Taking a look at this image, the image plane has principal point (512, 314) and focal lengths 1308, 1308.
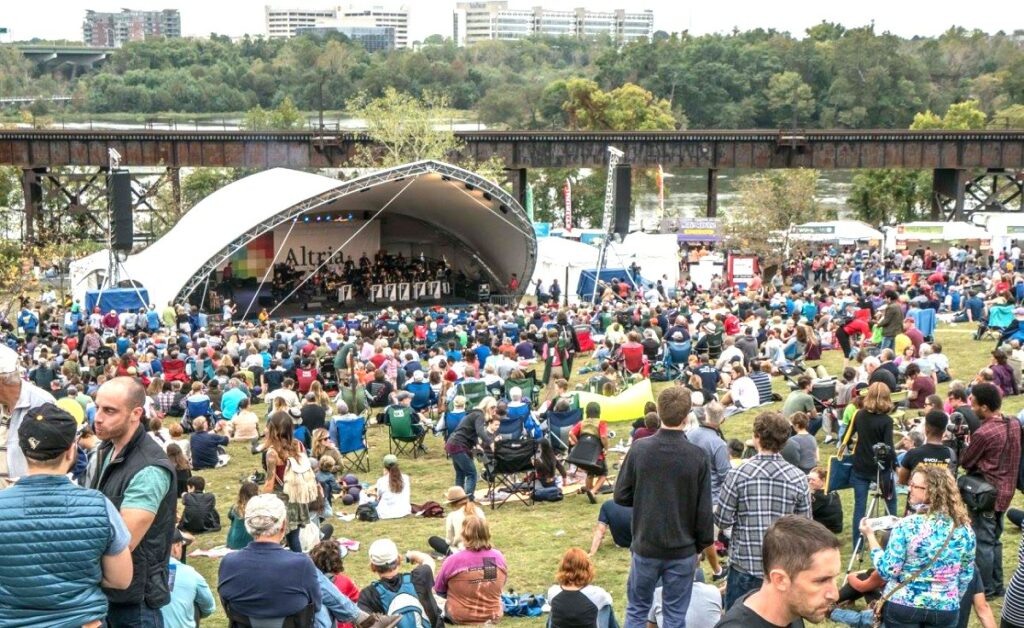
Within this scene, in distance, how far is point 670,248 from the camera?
33.1 metres

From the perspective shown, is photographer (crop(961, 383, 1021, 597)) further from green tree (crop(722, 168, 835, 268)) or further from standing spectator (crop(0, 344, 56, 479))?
green tree (crop(722, 168, 835, 268))

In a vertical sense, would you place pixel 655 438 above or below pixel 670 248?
above

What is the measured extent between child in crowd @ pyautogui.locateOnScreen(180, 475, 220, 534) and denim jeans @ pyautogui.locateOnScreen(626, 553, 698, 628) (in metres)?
5.89

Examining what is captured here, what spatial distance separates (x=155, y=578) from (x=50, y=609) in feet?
1.76

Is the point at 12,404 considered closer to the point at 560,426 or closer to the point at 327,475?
the point at 327,475

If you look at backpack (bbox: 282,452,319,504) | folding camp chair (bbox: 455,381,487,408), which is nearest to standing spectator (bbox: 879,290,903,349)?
folding camp chair (bbox: 455,381,487,408)

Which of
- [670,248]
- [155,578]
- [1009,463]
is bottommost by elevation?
[670,248]

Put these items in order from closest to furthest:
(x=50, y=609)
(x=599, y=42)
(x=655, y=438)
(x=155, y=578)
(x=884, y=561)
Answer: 1. (x=50, y=609)
2. (x=155, y=578)
3. (x=884, y=561)
4. (x=655, y=438)
5. (x=599, y=42)

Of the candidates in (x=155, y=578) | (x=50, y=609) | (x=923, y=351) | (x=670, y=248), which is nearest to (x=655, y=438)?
(x=155, y=578)

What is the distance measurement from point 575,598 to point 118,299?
880 inches

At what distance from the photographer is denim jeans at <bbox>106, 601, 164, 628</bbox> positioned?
458 cm

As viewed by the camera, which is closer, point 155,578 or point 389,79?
point 155,578

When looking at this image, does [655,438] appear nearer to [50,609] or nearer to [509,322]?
[50,609]

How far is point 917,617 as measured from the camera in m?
5.84
